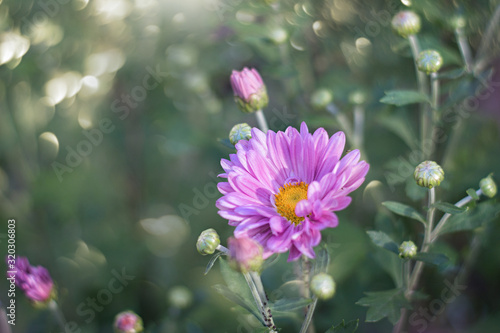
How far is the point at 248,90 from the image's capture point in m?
0.88

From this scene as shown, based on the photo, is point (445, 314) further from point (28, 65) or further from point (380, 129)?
point (28, 65)

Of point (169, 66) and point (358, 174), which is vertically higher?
point (358, 174)

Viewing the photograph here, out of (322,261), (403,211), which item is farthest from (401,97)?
(322,261)

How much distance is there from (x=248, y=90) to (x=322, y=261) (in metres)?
0.35

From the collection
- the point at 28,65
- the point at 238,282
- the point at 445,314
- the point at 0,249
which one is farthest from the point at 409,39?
the point at 0,249

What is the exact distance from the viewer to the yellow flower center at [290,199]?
753 mm

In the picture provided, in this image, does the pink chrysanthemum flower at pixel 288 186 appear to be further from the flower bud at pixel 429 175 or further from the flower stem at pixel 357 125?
the flower stem at pixel 357 125

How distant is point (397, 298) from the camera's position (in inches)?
31.1

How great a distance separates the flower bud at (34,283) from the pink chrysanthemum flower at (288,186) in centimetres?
50

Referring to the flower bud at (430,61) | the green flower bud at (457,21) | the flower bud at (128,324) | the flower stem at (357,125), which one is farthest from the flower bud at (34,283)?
the green flower bud at (457,21)

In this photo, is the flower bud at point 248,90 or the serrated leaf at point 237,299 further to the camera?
the flower bud at point 248,90

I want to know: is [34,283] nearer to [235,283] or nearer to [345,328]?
[235,283]

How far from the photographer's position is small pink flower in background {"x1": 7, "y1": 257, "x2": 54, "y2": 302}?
0.95 m

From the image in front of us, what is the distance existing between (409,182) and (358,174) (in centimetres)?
25
